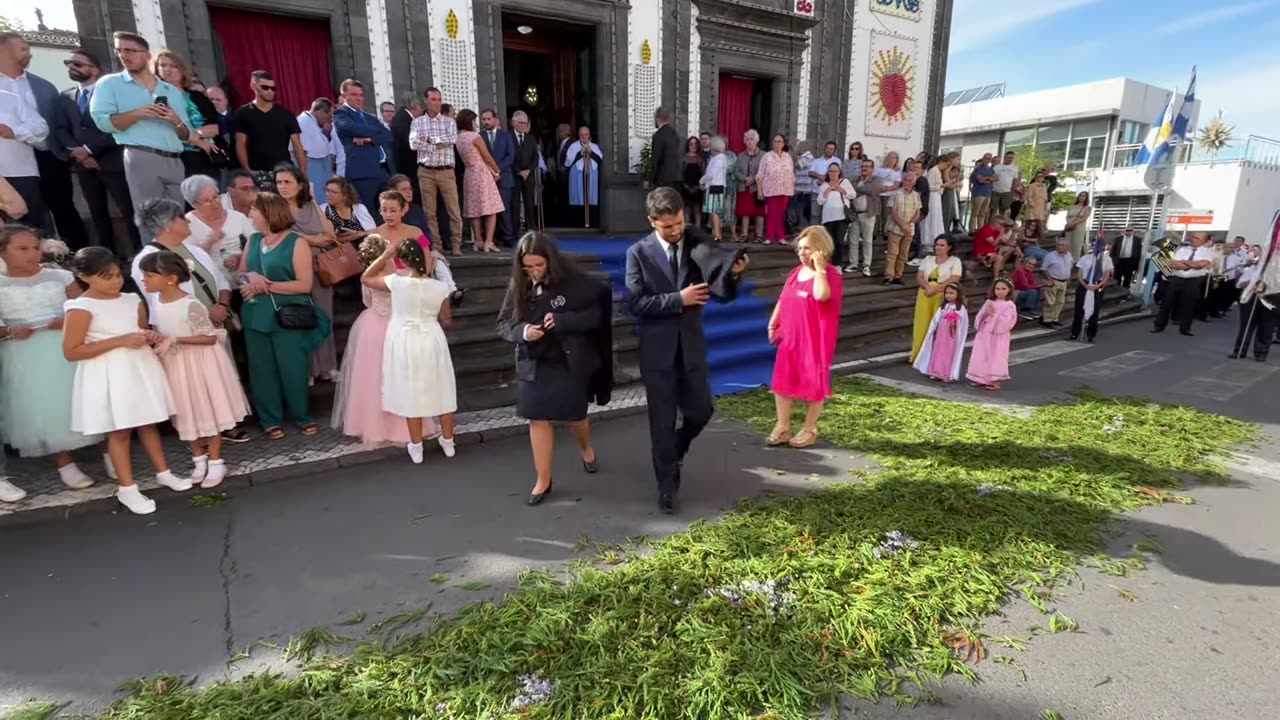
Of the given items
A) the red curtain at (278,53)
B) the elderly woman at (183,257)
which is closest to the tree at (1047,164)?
the red curtain at (278,53)

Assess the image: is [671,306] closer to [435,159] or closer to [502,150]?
[435,159]

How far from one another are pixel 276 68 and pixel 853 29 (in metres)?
11.3

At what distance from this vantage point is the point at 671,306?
3584 mm

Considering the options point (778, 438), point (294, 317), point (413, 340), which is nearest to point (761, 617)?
point (778, 438)

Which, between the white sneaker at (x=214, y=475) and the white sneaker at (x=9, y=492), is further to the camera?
the white sneaker at (x=214, y=475)

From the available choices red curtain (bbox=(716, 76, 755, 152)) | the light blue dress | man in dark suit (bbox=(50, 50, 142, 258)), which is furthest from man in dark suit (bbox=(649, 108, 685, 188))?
the light blue dress

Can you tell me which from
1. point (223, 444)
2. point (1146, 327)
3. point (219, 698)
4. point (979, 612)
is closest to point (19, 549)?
point (223, 444)

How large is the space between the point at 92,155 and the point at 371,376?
358 cm

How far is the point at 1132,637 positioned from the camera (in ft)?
9.16

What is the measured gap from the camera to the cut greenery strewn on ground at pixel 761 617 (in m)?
2.36

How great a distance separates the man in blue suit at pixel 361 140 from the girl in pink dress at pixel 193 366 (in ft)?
11.8

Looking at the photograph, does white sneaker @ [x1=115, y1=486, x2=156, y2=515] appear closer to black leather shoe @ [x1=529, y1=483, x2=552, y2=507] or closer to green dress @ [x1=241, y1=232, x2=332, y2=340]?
green dress @ [x1=241, y1=232, x2=332, y2=340]

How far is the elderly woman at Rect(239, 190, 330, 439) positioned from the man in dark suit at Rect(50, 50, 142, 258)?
6.77ft

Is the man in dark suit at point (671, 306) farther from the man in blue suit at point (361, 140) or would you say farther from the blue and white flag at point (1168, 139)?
the blue and white flag at point (1168, 139)
